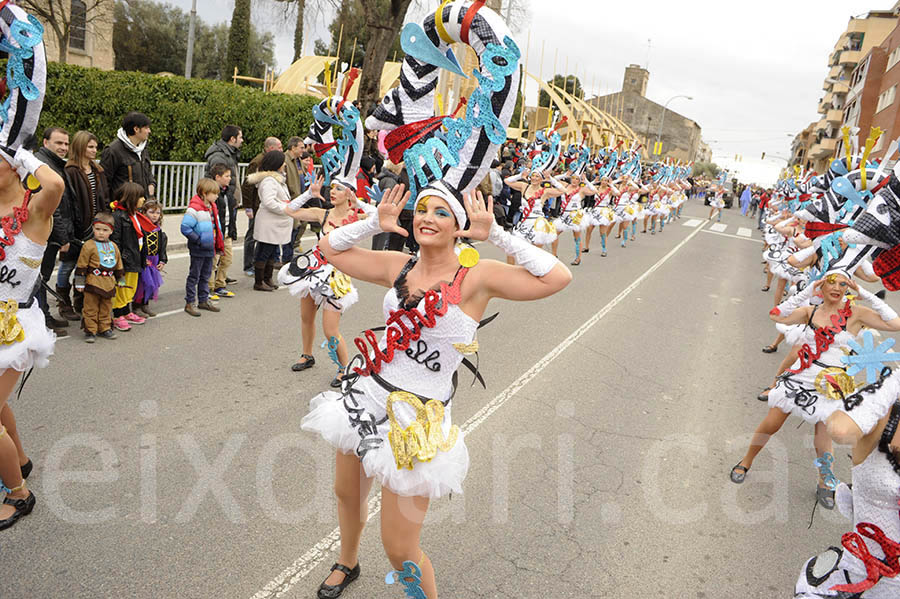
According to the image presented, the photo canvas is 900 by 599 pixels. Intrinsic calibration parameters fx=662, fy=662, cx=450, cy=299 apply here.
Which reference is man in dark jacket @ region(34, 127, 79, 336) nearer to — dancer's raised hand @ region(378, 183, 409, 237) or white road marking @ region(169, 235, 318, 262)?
white road marking @ region(169, 235, 318, 262)

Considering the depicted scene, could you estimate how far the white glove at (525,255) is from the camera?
2836 mm

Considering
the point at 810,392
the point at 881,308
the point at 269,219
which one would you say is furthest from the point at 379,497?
the point at 269,219

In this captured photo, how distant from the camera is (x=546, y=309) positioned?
9.63 metres

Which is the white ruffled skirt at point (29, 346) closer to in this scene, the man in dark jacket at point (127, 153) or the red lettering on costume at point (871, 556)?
the red lettering on costume at point (871, 556)

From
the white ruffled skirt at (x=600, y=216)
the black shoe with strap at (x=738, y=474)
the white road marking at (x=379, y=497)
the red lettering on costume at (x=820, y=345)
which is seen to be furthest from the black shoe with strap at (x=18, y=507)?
the white ruffled skirt at (x=600, y=216)

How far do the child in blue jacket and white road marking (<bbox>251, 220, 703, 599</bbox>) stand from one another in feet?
12.2

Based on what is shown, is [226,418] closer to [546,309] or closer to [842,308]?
[842,308]

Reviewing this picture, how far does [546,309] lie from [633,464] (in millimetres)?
4816

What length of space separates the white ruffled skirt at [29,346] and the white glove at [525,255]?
96.1 inches

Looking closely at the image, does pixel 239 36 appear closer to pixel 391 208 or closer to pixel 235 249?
pixel 235 249

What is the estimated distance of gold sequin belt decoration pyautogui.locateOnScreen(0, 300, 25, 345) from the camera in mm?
3281

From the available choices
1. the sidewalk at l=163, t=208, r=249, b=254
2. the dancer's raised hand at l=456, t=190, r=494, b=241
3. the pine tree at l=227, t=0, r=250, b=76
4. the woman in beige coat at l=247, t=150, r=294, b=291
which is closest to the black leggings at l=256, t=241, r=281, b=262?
the woman in beige coat at l=247, t=150, r=294, b=291

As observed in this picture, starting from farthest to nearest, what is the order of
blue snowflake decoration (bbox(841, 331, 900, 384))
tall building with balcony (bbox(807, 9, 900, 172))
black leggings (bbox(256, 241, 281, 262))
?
tall building with balcony (bbox(807, 9, 900, 172)), black leggings (bbox(256, 241, 281, 262)), blue snowflake decoration (bbox(841, 331, 900, 384))

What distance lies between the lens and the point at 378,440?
9.46 ft
